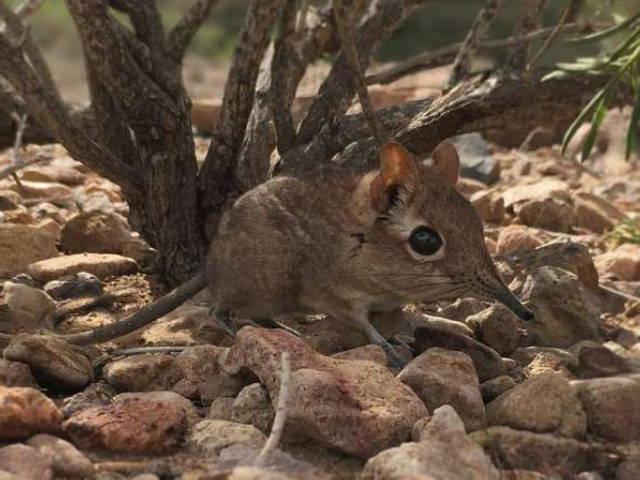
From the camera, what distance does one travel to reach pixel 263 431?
147 inches

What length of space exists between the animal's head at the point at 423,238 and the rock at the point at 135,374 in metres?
1.11

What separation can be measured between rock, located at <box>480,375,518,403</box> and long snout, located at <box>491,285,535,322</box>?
39cm

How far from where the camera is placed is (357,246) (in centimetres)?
A: 488

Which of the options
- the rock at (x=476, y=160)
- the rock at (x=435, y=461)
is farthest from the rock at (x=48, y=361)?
the rock at (x=476, y=160)

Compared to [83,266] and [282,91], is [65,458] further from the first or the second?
[282,91]

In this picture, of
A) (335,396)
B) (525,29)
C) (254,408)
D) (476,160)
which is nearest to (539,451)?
(335,396)

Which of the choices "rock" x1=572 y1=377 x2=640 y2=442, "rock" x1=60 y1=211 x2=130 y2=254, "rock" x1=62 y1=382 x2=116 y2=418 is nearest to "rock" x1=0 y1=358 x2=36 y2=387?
"rock" x1=62 y1=382 x2=116 y2=418

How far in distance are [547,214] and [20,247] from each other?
11.5 ft

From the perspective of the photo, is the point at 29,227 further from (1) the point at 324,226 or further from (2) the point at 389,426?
(2) the point at 389,426

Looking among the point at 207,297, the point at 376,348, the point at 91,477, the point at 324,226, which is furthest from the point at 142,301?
the point at 91,477

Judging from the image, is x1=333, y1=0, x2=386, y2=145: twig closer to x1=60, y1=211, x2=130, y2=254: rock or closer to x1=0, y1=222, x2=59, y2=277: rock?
x1=60, y1=211, x2=130, y2=254: rock

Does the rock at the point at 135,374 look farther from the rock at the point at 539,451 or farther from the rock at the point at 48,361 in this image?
the rock at the point at 539,451

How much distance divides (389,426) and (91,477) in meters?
0.98

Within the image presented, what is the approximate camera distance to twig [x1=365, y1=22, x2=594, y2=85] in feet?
21.1
